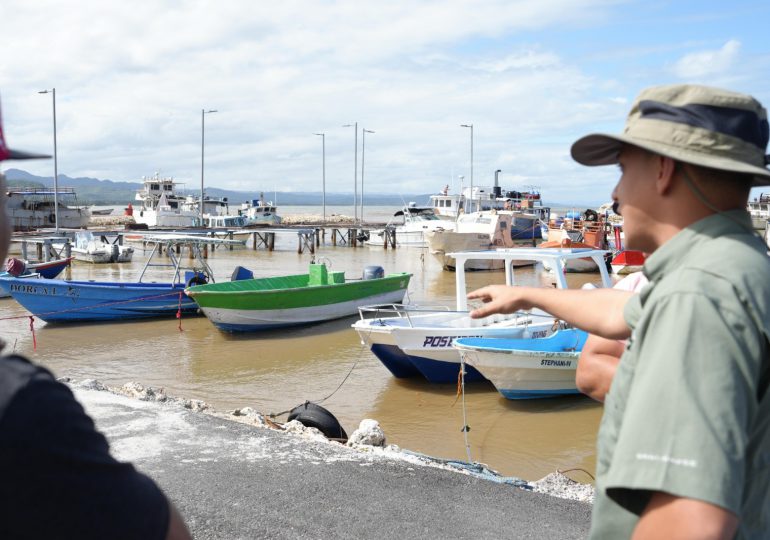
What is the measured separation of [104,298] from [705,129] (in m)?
20.5

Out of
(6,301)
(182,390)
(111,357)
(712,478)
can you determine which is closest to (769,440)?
(712,478)

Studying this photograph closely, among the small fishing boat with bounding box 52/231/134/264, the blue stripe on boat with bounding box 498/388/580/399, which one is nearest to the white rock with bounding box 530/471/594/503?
the blue stripe on boat with bounding box 498/388/580/399

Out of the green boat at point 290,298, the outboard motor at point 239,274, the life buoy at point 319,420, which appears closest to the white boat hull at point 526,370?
the life buoy at point 319,420

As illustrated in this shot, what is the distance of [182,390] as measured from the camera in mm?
13398

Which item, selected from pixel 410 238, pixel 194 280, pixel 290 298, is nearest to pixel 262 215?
pixel 410 238

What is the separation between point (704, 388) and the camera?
1.25 metres

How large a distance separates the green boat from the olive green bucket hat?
16.7m

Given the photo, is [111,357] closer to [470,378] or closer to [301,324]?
[301,324]

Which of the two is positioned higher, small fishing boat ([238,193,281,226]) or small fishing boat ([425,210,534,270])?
small fishing boat ([238,193,281,226])

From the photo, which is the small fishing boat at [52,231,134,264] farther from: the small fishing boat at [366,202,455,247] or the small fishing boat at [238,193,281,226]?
the small fishing boat at [238,193,281,226]

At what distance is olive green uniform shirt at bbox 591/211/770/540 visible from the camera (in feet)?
4.07

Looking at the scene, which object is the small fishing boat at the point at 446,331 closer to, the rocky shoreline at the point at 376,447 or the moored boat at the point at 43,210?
the rocky shoreline at the point at 376,447

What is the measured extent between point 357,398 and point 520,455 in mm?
3741

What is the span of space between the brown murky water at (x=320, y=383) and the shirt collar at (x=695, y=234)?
26.0 ft
